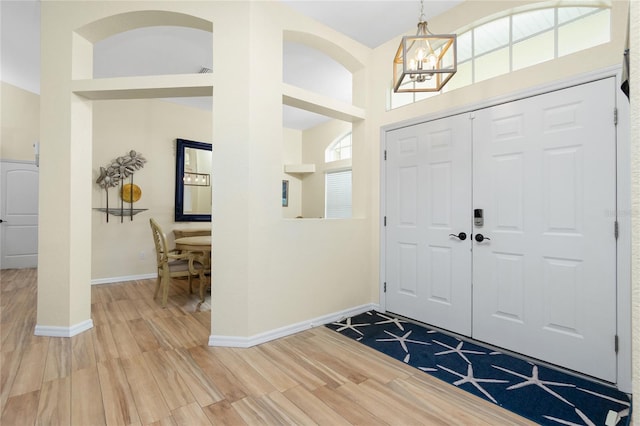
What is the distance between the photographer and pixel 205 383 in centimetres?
199

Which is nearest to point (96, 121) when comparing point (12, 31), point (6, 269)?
point (12, 31)

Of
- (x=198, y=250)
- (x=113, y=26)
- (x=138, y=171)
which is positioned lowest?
(x=198, y=250)

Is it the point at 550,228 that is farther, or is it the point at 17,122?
the point at 17,122

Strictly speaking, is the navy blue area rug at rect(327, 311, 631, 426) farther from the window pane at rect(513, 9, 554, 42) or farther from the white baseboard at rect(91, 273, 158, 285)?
the white baseboard at rect(91, 273, 158, 285)

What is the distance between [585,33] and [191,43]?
3.72 m

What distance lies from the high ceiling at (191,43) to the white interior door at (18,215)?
1.55 meters

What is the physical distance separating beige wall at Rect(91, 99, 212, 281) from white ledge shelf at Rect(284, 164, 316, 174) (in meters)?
1.92

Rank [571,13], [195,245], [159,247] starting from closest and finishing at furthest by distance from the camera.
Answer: [571,13], [195,245], [159,247]

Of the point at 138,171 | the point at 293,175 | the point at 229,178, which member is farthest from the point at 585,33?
the point at 138,171

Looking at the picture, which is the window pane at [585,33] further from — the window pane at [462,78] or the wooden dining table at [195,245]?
the wooden dining table at [195,245]

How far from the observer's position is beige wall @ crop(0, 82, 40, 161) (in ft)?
16.4

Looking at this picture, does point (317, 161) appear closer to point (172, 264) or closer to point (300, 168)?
point (300, 168)

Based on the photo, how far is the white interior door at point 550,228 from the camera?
2.07 meters

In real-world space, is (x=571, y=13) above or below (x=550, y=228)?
above
